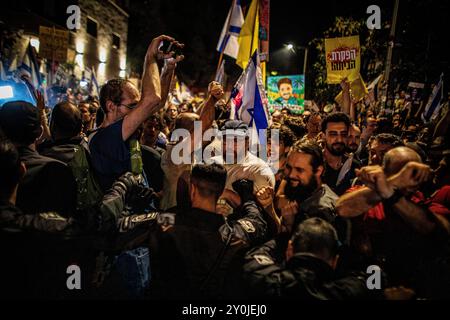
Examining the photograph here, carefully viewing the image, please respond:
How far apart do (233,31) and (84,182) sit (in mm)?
5351

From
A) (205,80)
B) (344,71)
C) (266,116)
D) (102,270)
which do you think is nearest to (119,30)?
(205,80)

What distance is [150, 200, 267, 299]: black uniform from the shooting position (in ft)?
7.98

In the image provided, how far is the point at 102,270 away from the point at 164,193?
0.86m

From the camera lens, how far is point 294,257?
7.06ft

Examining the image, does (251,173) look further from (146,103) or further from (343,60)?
(343,60)

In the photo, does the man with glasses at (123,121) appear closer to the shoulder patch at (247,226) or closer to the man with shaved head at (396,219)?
the shoulder patch at (247,226)

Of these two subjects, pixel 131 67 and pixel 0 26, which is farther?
pixel 131 67

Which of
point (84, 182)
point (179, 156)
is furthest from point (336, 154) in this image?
point (84, 182)

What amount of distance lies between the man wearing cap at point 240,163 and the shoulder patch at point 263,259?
3.48 feet

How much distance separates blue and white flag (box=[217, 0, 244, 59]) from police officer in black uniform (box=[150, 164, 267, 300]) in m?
5.19

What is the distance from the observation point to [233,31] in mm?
7180

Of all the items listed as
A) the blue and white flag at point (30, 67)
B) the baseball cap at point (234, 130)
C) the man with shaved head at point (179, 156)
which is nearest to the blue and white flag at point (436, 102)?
the baseball cap at point (234, 130)

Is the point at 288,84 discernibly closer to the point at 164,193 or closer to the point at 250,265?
the point at 164,193

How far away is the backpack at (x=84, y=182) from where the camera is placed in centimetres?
279
